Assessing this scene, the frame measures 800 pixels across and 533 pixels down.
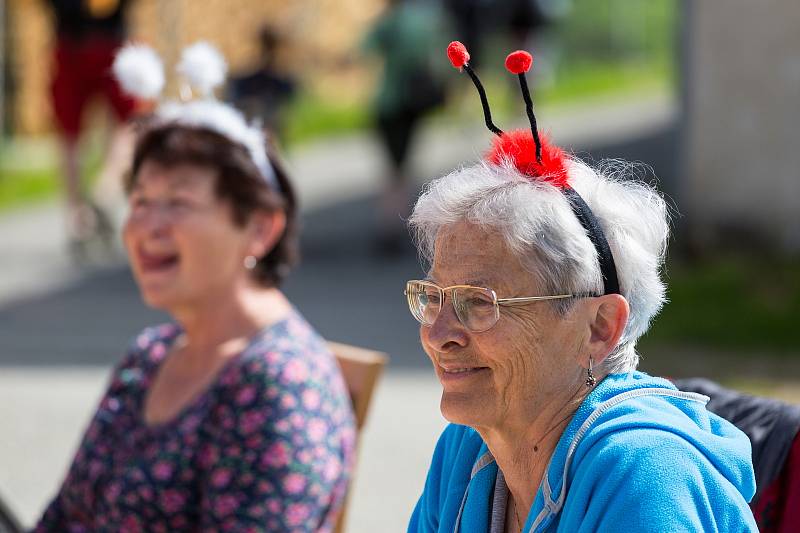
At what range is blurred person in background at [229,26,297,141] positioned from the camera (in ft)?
32.2

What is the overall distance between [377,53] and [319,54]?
7.15 meters

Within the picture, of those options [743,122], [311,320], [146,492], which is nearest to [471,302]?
[146,492]

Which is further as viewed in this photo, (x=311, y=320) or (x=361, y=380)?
(x=311, y=320)

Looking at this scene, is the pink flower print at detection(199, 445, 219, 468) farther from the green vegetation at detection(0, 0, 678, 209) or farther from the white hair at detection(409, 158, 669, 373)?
the green vegetation at detection(0, 0, 678, 209)

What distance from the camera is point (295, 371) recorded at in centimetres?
288

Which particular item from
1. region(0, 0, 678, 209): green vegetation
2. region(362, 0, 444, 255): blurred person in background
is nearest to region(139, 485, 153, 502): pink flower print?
region(362, 0, 444, 255): blurred person in background

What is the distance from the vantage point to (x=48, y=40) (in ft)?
46.0

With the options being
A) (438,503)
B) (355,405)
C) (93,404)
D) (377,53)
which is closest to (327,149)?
(377,53)

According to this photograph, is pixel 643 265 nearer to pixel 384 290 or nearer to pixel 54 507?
pixel 54 507

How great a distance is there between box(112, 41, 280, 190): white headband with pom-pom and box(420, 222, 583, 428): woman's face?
3.99 feet

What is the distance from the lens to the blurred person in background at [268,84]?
32.2ft

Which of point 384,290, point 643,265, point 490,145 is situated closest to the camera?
point 643,265

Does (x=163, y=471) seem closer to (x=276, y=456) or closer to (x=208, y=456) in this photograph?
(x=208, y=456)

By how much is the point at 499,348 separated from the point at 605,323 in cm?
17
